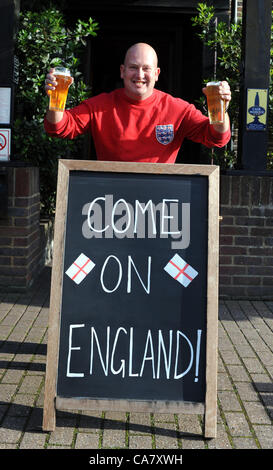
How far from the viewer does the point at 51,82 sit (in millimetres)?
2998

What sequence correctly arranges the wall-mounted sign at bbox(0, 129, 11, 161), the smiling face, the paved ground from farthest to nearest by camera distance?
the wall-mounted sign at bbox(0, 129, 11, 161) → the smiling face → the paved ground

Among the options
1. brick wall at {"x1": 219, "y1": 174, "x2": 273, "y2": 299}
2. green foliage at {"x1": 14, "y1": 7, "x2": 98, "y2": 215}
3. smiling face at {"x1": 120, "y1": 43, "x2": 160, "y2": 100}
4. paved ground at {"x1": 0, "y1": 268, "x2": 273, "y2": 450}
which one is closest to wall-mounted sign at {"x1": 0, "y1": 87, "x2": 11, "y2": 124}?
green foliage at {"x1": 14, "y1": 7, "x2": 98, "y2": 215}

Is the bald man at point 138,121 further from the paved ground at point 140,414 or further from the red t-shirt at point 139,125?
the paved ground at point 140,414

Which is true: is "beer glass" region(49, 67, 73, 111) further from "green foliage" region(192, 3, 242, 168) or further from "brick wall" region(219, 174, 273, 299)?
"green foliage" region(192, 3, 242, 168)

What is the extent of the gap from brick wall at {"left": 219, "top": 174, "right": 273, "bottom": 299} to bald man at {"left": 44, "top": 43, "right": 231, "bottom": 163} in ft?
7.85

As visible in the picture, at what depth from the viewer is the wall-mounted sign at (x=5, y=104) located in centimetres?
589

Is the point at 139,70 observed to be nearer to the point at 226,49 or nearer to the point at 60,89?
the point at 60,89

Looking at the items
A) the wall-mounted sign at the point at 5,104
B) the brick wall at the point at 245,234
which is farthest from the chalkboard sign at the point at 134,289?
the wall-mounted sign at the point at 5,104

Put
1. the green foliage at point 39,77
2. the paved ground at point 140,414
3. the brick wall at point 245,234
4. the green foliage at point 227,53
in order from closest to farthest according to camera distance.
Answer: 1. the paved ground at point 140,414
2. the brick wall at point 245,234
3. the green foliage at point 39,77
4. the green foliage at point 227,53

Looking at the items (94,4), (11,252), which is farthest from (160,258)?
(94,4)

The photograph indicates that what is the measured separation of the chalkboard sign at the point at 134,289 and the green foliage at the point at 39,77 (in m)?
3.38

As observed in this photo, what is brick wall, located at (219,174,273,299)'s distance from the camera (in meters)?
5.73

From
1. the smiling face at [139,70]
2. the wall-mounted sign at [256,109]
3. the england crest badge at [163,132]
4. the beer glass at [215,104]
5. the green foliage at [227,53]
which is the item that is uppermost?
the green foliage at [227,53]

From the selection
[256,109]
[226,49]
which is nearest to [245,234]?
[256,109]
